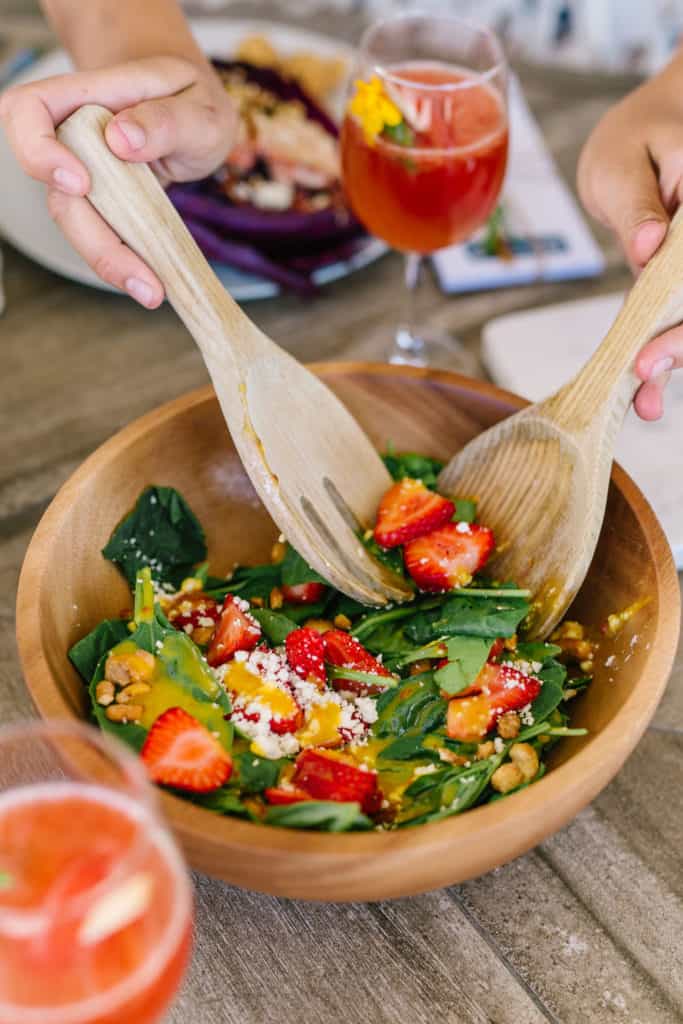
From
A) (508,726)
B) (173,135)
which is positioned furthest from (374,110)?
(508,726)

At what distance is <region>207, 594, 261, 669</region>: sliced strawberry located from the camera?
1248 mm

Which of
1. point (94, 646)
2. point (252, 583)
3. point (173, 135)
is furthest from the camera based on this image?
point (173, 135)

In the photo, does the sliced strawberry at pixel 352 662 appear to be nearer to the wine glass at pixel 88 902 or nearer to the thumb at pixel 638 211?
the wine glass at pixel 88 902

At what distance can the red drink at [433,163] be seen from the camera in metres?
1.66

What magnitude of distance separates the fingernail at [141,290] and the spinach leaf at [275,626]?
1.36ft

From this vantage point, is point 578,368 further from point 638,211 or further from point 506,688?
point 506,688

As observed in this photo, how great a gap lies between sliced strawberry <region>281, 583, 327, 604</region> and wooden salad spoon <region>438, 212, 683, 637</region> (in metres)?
0.23

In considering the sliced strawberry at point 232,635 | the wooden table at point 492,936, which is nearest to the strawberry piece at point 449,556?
the sliced strawberry at point 232,635

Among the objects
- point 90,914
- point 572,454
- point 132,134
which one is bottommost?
point 572,454

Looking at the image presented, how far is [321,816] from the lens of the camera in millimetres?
1012

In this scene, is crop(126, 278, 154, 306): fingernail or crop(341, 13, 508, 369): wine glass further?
crop(341, 13, 508, 369): wine glass

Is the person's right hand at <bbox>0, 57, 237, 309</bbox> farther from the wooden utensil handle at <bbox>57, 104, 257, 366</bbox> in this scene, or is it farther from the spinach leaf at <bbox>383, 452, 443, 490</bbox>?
the spinach leaf at <bbox>383, 452, 443, 490</bbox>

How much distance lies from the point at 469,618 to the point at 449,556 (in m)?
0.09

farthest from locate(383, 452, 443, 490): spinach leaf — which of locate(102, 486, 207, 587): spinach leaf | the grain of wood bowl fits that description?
locate(102, 486, 207, 587): spinach leaf
